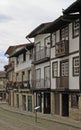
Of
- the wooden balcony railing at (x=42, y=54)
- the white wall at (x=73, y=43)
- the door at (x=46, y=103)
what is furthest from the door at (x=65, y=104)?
the door at (x=46, y=103)

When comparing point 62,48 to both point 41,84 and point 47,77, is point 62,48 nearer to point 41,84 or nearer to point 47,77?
point 47,77

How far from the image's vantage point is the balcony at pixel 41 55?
44.5m

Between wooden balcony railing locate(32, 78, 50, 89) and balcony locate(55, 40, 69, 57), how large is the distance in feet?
17.9

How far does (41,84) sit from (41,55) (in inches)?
117

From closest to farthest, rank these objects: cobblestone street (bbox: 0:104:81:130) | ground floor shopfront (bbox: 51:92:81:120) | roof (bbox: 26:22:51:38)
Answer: cobblestone street (bbox: 0:104:81:130) < ground floor shopfront (bbox: 51:92:81:120) < roof (bbox: 26:22:51:38)

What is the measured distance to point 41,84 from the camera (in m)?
46.9

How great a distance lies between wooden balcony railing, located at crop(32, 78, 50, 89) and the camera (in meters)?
44.7

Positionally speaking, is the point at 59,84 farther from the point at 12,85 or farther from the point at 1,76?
the point at 1,76

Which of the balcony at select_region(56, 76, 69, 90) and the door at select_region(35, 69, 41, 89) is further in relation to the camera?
the door at select_region(35, 69, 41, 89)

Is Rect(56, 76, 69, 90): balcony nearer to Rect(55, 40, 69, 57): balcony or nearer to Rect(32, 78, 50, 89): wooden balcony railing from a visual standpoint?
Rect(55, 40, 69, 57): balcony

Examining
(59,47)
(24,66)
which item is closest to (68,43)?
(59,47)

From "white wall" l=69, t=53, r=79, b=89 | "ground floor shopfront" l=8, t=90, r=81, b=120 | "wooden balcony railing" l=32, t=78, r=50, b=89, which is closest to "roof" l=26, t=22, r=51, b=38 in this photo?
"wooden balcony railing" l=32, t=78, r=50, b=89

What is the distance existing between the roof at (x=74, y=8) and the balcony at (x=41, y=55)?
1113 centimetres

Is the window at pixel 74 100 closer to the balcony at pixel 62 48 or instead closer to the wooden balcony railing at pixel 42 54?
the balcony at pixel 62 48
